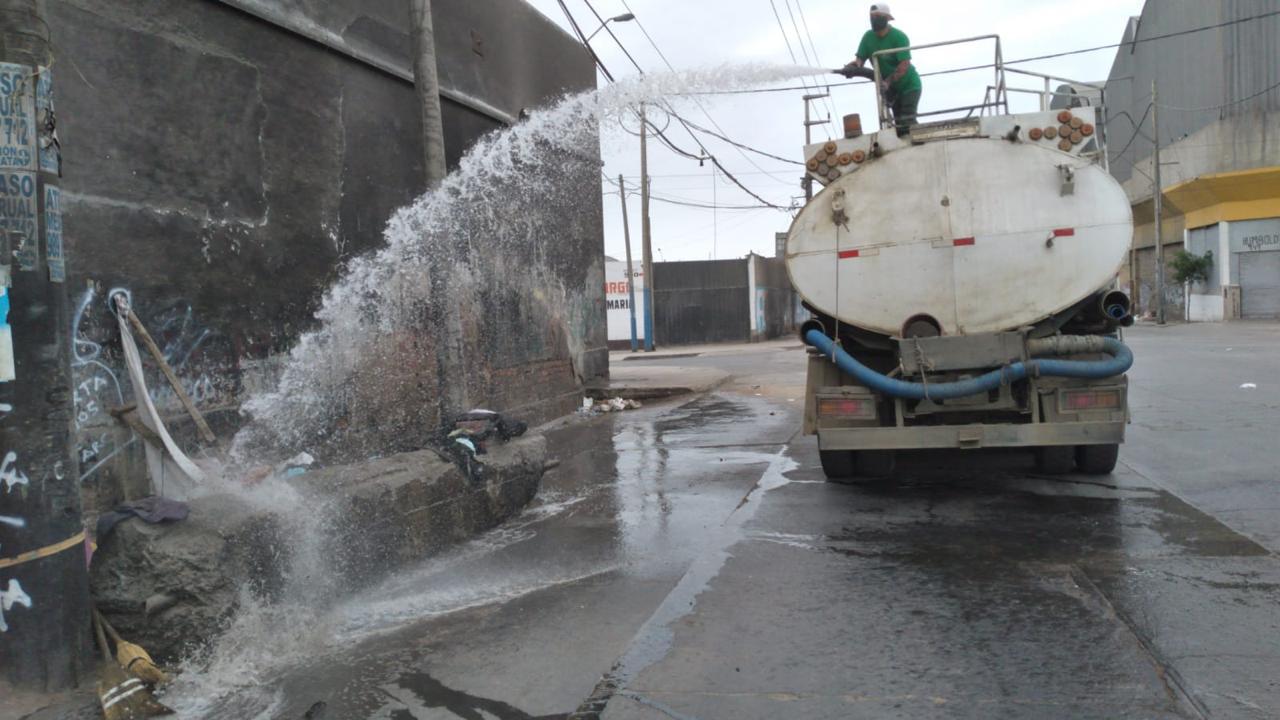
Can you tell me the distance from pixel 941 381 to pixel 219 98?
5.73 meters

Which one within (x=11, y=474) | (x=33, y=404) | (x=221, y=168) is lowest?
(x=11, y=474)

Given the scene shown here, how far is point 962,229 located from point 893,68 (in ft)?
7.42

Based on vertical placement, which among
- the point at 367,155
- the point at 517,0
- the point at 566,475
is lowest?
the point at 566,475

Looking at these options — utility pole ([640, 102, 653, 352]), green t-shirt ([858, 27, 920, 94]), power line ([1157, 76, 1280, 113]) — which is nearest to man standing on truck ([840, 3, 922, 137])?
green t-shirt ([858, 27, 920, 94])

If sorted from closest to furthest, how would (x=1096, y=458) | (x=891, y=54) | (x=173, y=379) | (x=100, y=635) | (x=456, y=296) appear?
(x=100, y=635) → (x=173, y=379) → (x=1096, y=458) → (x=891, y=54) → (x=456, y=296)

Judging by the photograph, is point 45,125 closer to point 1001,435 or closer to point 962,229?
point 962,229

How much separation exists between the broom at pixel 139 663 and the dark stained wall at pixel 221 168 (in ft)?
6.88

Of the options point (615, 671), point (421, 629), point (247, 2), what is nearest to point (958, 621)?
point (615, 671)

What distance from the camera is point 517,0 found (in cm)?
1250

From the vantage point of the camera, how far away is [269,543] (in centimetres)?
458

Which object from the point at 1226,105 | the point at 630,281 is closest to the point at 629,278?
the point at 630,281

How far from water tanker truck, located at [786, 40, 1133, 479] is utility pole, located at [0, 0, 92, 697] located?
4.86m

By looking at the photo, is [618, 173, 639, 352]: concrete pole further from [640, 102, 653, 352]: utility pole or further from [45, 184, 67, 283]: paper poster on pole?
[45, 184, 67, 283]: paper poster on pole

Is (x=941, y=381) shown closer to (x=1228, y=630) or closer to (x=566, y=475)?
(x=1228, y=630)
